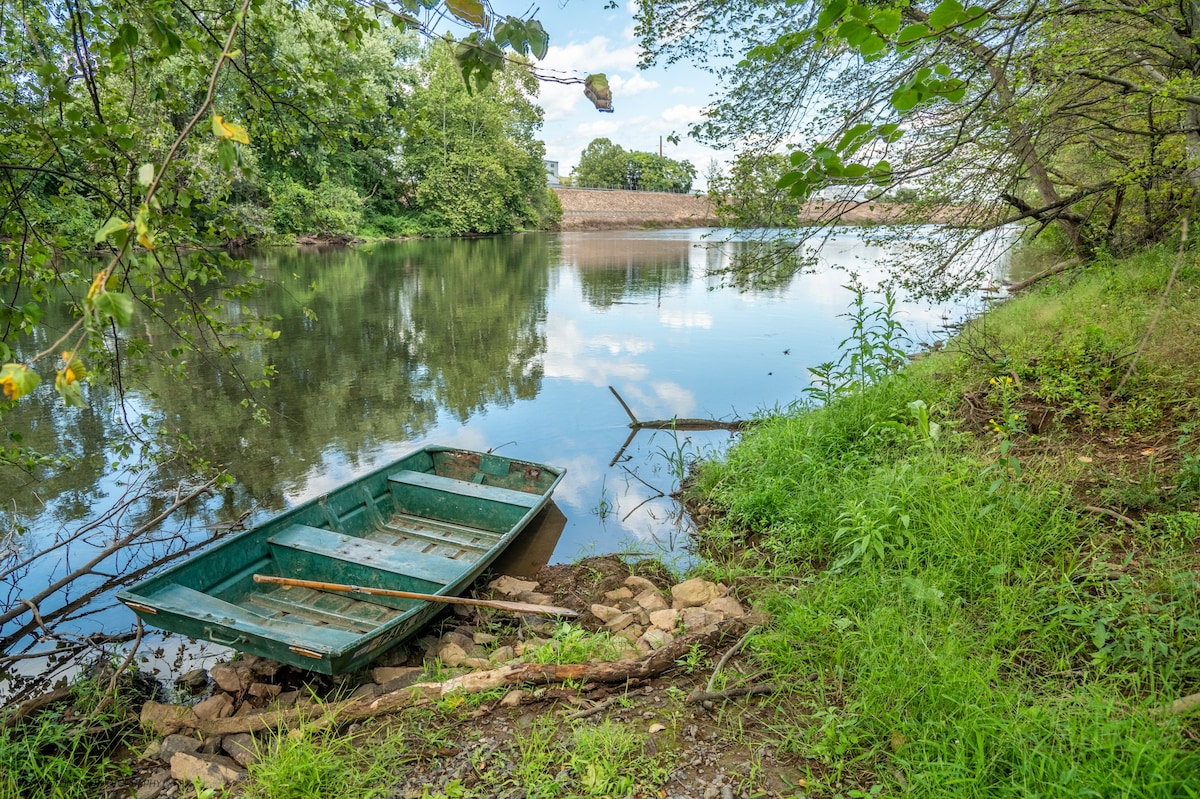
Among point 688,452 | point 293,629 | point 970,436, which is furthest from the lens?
point 688,452

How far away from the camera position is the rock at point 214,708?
343 cm

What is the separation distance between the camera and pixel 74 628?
453 cm

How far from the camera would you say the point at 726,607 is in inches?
159

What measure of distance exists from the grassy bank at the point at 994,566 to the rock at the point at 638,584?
0.60 m

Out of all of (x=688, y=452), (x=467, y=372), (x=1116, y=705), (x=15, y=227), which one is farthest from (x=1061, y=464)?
(x=467, y=372)

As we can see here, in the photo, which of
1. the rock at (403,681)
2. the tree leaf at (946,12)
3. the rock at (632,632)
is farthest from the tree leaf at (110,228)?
the rock at (632,632)

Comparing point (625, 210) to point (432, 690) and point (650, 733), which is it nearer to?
point (432, 690)

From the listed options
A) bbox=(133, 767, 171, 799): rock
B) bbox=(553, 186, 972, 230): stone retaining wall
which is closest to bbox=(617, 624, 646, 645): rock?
bbox=(133, 767, 171, 799): rock

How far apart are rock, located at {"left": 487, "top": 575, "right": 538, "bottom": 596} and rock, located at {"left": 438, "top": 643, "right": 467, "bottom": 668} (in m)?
0.86

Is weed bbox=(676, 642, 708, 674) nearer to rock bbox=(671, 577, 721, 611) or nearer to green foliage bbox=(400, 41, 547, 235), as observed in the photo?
rock bbox=(671, 577, 721, 611)

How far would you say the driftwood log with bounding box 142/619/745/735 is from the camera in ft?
10.1

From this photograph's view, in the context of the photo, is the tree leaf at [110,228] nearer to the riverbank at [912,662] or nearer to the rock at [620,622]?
the riverbank at [912,662]

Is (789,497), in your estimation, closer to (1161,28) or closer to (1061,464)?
(1061,464)

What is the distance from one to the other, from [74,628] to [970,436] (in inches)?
257
